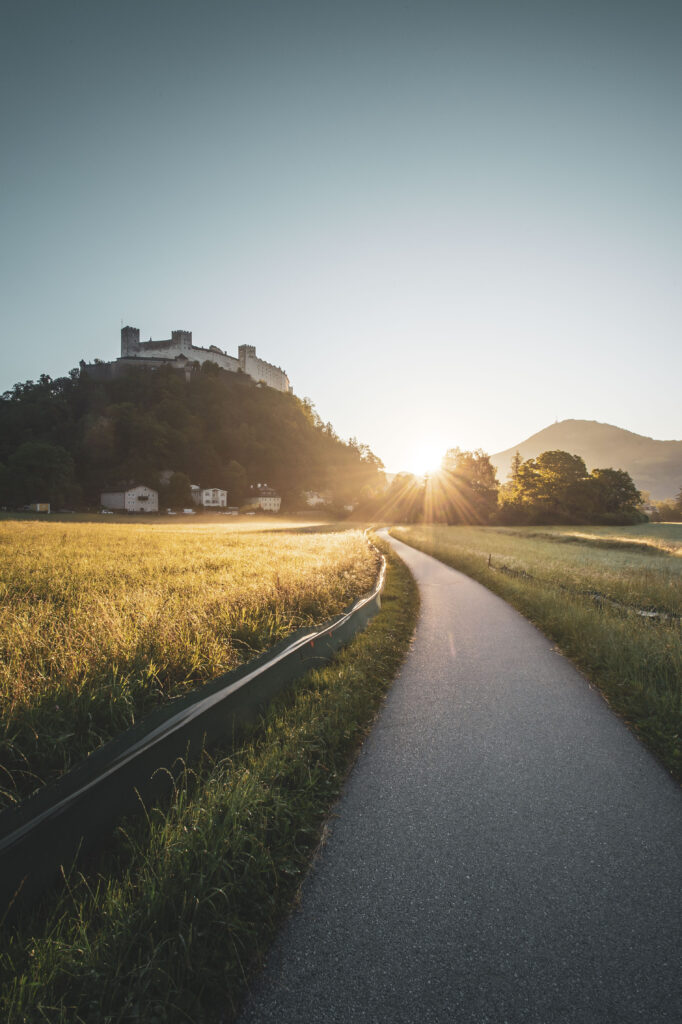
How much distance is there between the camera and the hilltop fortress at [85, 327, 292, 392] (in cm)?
11006

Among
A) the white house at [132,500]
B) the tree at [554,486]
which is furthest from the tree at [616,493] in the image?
the white house at [132,500]

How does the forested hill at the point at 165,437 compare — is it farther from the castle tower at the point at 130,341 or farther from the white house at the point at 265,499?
the castle tower at the point at 130,341

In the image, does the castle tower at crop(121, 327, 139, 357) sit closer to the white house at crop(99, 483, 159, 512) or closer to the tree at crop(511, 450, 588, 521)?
the white house at crop(99, 483, 159, 512)

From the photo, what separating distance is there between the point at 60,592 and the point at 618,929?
8666mm

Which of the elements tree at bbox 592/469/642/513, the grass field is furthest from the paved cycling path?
tree at bbox 592/469/642/513

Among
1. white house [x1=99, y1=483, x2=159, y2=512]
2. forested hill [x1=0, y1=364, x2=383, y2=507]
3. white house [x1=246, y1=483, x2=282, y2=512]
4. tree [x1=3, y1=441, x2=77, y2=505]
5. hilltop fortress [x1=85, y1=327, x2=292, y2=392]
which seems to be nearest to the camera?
tree [x1=3, y1=441, x2=77, y2=505]

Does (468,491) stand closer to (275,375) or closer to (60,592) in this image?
(60,592)

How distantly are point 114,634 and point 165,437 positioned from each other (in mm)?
100779

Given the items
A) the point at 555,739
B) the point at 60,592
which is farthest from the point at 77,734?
the point at 60,592

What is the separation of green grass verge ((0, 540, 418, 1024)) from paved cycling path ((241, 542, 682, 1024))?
18cm

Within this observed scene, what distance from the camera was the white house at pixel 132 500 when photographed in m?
82.4

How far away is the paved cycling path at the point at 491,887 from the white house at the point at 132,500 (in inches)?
3518

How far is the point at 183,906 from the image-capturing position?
1.94 m

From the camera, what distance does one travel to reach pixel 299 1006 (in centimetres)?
169
